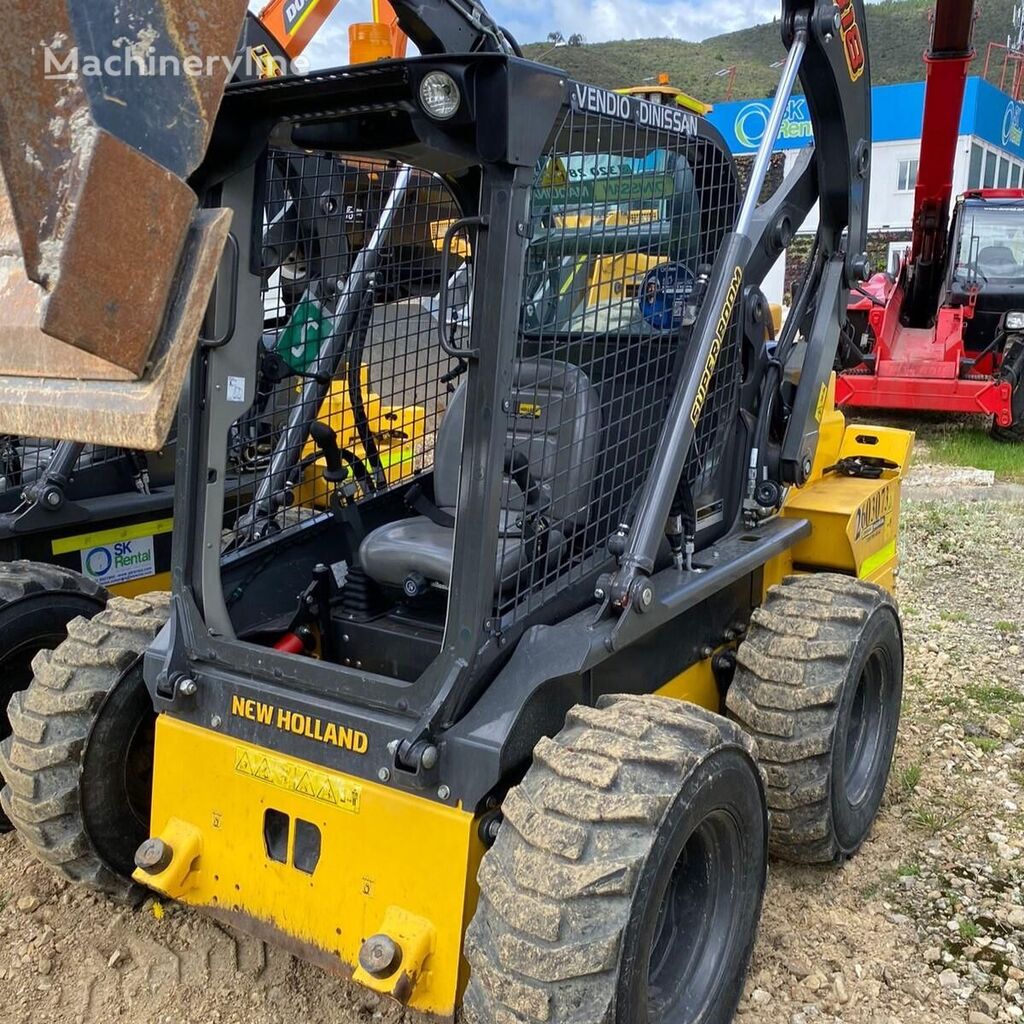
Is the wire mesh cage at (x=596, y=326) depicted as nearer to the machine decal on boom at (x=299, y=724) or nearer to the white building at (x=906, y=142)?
the machine decal on boom at (x=299, y=724)

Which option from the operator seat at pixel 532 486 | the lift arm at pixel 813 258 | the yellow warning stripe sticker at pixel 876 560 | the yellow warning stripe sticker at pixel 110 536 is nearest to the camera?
the operator seat at pixel 532 486

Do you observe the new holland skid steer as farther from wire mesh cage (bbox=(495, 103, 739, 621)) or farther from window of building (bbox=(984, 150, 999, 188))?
window of building (bbox=(984, 150, 999, 188))

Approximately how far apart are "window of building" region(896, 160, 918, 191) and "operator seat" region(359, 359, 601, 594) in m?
25.0

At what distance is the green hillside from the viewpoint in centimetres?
6338

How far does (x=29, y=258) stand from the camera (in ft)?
4.84

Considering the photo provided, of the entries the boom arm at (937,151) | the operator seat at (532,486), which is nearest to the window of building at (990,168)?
the boom arm at (937,151)

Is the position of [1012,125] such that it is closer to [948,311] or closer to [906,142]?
[906,142]

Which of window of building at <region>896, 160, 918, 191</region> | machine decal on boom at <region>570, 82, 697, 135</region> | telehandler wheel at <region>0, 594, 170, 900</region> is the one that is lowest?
telehandler wheel at <region>0, 594, 170, 900</region>

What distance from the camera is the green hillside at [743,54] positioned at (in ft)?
208

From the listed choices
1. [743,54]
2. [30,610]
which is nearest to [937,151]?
[30,610]

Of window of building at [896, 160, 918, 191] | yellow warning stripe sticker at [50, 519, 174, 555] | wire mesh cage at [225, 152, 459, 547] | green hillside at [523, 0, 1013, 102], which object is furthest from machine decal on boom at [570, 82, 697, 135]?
green hillside at [523, 0, 1013, 102]

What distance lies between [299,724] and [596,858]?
2.60 feet

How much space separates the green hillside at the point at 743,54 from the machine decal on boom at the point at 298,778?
61.5 metres

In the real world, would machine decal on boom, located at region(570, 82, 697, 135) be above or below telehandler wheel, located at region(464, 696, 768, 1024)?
above
